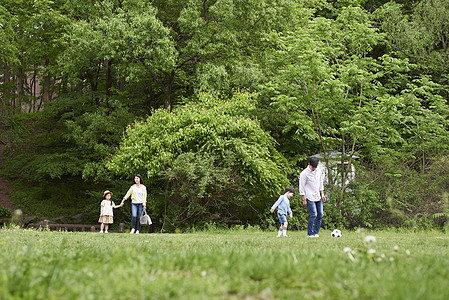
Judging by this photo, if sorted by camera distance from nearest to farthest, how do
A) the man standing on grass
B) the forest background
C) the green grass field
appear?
the green grass field
the man standing on grass
the forest background

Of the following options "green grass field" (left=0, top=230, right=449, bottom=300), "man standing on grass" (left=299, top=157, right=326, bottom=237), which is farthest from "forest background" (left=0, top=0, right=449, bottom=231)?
"green grass field" (left=0, top=230, right=449, bottom=300)

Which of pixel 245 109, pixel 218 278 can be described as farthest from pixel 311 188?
pixel 245 109

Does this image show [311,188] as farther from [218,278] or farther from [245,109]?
[245,109]

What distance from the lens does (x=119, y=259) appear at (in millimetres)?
4270

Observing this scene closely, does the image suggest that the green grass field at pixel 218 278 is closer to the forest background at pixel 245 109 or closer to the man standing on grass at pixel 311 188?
the man standing on grass at pixel 311 188

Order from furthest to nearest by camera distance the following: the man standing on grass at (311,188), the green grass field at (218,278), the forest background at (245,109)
Result: the forest background at (245,109) → the man standing on grass at (311,188) → the green grass field at (218,278)

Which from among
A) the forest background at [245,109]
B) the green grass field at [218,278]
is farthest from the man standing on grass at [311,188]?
the green grass field at [218,278]

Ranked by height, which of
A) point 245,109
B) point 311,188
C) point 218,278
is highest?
point 245,109

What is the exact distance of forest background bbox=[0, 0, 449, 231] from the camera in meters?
17.8

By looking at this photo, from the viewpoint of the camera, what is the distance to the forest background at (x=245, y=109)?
17828 millimetres

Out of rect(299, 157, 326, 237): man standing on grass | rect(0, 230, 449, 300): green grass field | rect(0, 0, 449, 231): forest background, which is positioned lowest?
rect(0, 230, 449, 300): green grass field

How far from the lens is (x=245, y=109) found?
19594 mm

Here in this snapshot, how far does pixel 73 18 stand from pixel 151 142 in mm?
12685

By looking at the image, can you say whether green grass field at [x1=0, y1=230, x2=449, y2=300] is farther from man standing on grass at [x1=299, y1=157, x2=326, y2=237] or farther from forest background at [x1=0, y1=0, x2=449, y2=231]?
forest background at [x1=0, y1=0, x2=449, y2=231]
